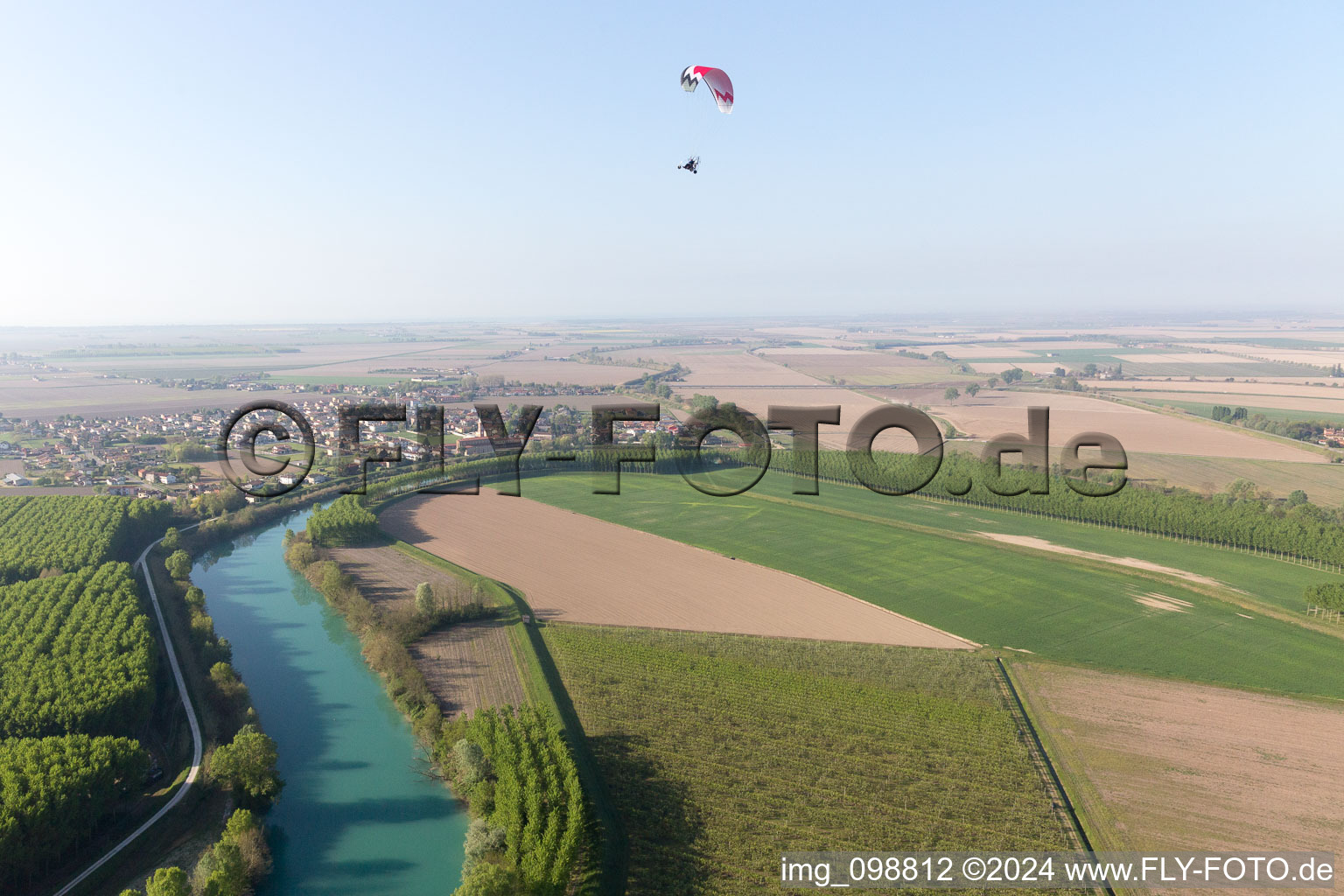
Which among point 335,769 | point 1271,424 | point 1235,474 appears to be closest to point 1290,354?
point 1271,424

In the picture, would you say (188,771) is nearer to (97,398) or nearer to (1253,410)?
(1253,410)

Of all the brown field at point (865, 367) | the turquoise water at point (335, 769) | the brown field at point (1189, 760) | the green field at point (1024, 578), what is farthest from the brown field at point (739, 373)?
the brown field at point (1189, 760)

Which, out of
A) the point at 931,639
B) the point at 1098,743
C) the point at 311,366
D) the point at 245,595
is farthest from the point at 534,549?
the point at 311,366

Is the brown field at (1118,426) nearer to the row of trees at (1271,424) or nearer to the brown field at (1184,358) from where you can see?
the row of trees at (1271,424)

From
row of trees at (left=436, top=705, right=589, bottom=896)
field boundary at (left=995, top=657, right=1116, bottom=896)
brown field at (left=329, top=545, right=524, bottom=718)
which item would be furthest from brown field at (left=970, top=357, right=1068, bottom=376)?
row of trees at (left=436, top=705, right=589, bottom=896)

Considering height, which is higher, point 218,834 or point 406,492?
point 406,492

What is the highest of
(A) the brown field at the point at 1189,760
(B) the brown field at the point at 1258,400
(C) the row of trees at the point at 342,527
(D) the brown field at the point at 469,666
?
(B) the brown field at the point at 1258,400

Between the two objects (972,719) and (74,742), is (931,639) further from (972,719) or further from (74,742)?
(74,742)
